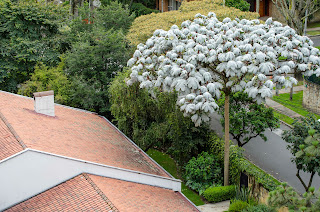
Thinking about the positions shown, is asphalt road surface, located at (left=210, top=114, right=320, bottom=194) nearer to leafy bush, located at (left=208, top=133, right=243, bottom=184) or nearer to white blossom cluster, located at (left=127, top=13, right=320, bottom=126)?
leafy bush, located at (left=208, top=133, right=243, bottom=184)

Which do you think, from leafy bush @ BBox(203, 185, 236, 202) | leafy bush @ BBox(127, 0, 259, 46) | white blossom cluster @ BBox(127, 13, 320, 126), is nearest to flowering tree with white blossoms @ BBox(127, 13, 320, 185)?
white blossom cluster @ BBox(127, 13, 320, 126)

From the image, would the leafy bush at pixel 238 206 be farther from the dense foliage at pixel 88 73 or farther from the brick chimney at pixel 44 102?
the dense foliage at pixel 88 73

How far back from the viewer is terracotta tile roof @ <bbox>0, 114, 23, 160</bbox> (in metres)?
17.6

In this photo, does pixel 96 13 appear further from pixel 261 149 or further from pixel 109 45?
pixel 261 149

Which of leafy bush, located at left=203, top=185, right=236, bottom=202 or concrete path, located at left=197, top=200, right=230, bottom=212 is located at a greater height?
leafy bush, located at left=203, top=185, right=236, bottom=202

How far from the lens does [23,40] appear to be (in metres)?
34.9

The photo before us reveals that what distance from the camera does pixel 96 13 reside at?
141ft

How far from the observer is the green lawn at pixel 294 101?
37578mm

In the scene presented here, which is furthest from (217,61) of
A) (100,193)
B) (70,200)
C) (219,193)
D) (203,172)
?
(70,200)

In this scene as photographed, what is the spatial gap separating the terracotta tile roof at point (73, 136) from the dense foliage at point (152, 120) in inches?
59.9

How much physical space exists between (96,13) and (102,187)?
1129 inches

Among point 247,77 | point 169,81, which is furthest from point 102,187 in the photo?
point 247,77

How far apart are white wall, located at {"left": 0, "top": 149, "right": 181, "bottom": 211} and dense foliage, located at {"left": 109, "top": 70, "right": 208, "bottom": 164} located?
8.35 meters

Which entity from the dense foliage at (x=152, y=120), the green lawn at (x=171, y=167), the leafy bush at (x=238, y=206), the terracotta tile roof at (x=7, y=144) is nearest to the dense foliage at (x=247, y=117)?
the dense foliage at (x=152, y=120)
